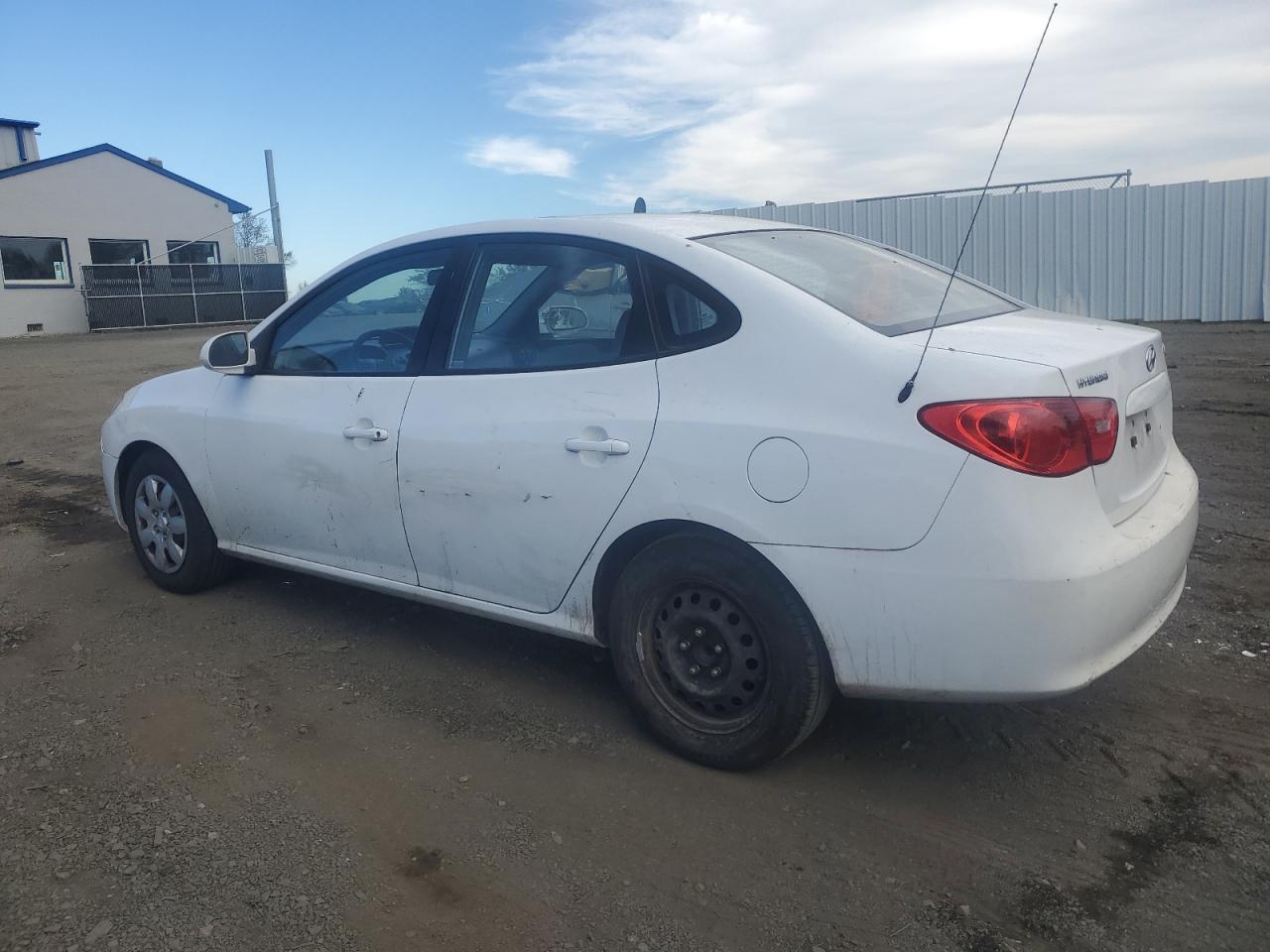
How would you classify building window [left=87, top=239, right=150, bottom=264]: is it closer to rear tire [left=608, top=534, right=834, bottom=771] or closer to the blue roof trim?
the blue roof trim

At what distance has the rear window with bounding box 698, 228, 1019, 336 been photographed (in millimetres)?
3314

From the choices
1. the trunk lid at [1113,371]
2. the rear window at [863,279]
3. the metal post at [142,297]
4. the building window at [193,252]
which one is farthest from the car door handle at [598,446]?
the building window at [193,252]

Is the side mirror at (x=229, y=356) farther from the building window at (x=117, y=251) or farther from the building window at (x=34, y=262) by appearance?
the building window at (x=117, y=251)

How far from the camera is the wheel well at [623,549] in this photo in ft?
10.5

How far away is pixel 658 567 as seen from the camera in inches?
130

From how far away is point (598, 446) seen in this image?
133 inches

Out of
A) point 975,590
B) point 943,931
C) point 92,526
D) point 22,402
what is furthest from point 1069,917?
point 22,402

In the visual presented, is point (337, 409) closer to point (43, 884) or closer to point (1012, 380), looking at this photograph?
point (43, 884)

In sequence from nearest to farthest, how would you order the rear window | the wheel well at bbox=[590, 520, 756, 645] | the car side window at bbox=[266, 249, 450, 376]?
the wheel well at bbox=[590, 520, 756, 645] < the rear window < the car side window at bbox=[266, 249, 450, 376]

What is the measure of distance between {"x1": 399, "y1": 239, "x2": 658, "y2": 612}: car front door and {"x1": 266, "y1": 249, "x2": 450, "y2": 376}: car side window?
0.21 meters

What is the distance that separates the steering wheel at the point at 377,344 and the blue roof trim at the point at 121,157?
93.5 ft

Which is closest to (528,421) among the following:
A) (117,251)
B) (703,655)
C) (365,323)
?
(703,655)

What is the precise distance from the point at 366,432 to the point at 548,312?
868 mm

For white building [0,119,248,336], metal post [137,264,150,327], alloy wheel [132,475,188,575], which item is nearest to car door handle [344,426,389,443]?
alloy wheel [132,475,188,575]
